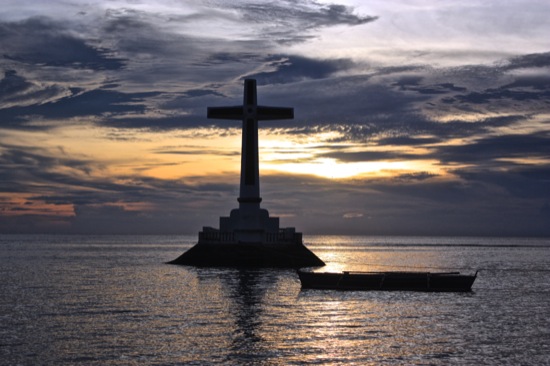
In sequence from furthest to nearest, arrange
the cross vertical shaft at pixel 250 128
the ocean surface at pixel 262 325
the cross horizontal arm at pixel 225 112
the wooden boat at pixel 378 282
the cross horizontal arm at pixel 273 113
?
the cross horizontal arm at pixel 225 112
the cross horizontal arm at pixel 273 113
the cross vertical shaft at pixel 250 128
the wooden boat at pixel 378 282
the ocean surface at pixel 262 325

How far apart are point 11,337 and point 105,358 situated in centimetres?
918

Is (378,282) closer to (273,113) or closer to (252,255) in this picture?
(252,255)

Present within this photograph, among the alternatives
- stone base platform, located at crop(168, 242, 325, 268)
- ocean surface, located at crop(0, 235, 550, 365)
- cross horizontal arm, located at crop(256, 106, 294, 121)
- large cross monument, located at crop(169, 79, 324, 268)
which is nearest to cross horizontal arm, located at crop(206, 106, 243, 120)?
large cross monument, located at crop(169, 79, 324, 268)

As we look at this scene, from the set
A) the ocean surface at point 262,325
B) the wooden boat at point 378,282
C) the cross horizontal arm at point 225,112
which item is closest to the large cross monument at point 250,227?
the cross horizontal arm at point 225,112

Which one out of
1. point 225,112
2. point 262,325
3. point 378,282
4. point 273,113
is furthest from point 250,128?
point 262,325

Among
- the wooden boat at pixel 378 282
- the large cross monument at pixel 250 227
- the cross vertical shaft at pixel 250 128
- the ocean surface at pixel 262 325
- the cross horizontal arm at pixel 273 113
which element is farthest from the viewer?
the cross horizontal arm at pixel 273 113

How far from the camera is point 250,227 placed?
95.5 meters

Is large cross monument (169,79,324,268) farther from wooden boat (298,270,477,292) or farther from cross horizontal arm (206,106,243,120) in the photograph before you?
wooden boat (298,270,477,292)

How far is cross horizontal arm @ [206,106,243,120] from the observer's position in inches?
3767

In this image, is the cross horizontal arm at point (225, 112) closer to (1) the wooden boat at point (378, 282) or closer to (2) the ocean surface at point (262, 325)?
(2) the ocean surface at point (262, 325)

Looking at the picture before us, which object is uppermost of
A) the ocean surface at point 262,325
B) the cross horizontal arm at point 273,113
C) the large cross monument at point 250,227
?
the cross horizontal arm at point 273,113

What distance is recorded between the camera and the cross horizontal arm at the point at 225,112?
3767 inches

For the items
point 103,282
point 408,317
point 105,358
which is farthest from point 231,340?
point 103,282

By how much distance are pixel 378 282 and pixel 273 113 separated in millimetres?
32741
